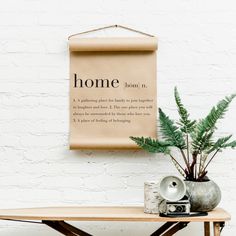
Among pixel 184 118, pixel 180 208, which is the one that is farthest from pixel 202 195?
pixel 184 118

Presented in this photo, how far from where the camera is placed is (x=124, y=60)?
271cm

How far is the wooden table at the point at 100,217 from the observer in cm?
233

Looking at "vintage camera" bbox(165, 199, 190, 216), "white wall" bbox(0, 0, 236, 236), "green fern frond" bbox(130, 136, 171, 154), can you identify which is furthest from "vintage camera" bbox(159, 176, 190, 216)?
"white wall" bbox(0, 0, 236, 236)

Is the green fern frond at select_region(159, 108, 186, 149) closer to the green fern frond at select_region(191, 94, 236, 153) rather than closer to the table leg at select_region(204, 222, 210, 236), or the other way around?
the green fern frond at select_region(191, 94, 236, 153)

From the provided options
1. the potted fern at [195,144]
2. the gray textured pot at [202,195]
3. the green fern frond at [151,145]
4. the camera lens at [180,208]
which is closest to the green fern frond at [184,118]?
the potted fern at [195,144]

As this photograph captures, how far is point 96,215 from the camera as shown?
7.78ft

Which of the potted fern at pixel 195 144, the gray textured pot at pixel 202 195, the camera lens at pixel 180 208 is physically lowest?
the camera lens at pixel 180 208

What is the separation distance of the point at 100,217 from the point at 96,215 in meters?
0.03

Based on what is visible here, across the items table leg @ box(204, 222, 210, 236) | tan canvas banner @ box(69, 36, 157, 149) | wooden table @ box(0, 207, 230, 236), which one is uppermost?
tan canvas banner @ box(69, 36, 157, 149)

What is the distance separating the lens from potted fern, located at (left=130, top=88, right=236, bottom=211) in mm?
2414

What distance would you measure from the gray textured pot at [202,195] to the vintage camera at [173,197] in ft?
0.15

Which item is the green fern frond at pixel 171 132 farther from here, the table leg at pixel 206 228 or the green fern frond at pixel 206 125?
the table leg at pixel 206 228

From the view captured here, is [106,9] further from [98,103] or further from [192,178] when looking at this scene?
[192,178]

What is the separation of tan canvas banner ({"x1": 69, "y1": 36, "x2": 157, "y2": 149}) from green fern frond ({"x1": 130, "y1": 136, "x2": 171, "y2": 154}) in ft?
0.56
